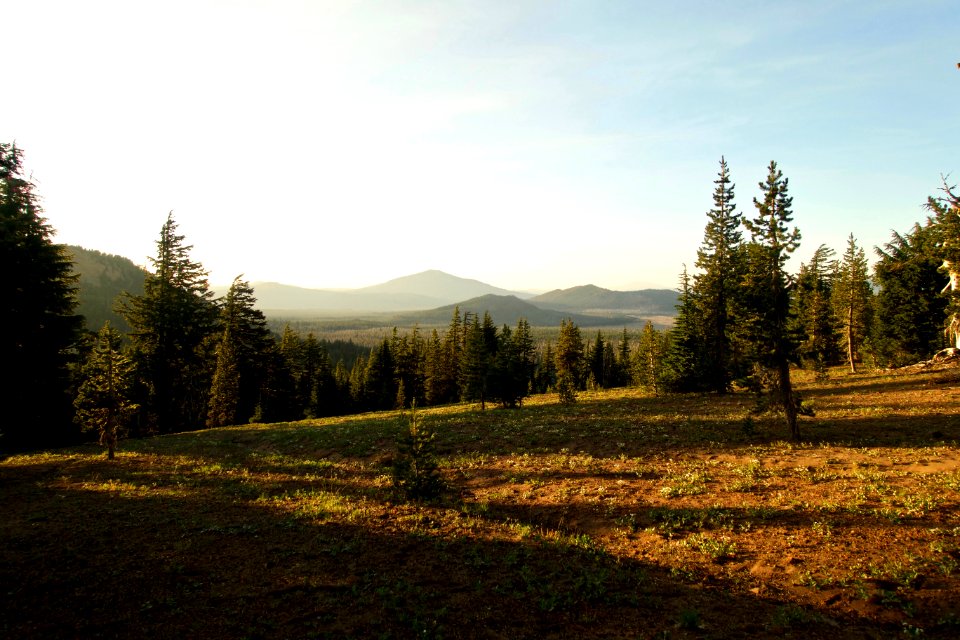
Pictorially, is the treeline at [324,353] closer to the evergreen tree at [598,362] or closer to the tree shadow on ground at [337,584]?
the tree shadow on ground at [337,584]

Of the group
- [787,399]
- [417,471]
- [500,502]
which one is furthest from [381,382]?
[787,399]

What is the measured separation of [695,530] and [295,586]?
10.6m

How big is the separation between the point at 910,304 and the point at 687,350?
25.9m

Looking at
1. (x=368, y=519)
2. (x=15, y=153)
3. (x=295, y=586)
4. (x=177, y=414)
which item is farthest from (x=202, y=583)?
(x=177, y=414)

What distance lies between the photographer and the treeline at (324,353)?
21.1 m

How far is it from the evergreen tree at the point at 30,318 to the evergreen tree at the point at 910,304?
74688 mm

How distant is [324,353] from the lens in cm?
7725

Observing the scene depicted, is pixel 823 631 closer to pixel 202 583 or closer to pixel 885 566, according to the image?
pixel 885 566

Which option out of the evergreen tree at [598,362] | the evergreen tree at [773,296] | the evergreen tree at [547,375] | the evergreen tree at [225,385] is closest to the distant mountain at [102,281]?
the evergreen tree at [225,385]

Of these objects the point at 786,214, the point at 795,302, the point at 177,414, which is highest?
the point at 786,214

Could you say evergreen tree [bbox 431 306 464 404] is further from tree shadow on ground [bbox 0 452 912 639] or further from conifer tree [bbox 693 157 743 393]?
tree shadow on ground [bbox 0 452 912 639]

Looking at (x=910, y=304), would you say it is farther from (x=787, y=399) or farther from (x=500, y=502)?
(x=500, y=502)

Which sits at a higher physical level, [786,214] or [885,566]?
[786,214]

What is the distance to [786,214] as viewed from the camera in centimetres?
1958
